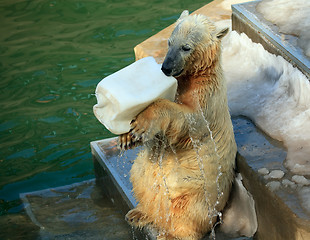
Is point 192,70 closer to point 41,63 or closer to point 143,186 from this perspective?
point 143,186

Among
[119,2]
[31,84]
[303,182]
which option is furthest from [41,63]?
[303,182]

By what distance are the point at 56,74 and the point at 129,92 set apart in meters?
4.35

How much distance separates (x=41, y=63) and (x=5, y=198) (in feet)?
9.07

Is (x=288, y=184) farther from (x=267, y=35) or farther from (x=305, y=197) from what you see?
(x=267, y=35)

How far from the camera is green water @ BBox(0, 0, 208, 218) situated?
225 inches

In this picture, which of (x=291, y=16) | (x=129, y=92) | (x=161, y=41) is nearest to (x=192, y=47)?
(x=129, y=92)

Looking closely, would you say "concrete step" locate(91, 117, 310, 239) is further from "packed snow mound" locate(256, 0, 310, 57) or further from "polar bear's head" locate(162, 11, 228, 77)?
"packed snow mound" locate(256, 0, 310, 57)

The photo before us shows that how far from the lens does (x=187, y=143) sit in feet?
11.5

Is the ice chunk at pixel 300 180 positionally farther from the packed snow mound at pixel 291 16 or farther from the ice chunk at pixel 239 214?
the packed snow mound at pixel 291 16

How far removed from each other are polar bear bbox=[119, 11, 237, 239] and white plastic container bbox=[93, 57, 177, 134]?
0.06m

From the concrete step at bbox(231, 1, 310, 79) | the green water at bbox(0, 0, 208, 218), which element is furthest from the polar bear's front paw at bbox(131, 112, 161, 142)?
the green water at bbox(0, 0, 208, 218)

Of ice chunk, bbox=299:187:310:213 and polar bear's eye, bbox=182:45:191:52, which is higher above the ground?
polar bear's eye, bbox=182:45:191:52

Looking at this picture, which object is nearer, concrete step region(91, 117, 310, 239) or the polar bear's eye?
concrete step region(91, 117, 310, 239)

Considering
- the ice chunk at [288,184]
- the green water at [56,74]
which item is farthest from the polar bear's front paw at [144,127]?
the green water at [56,74]
